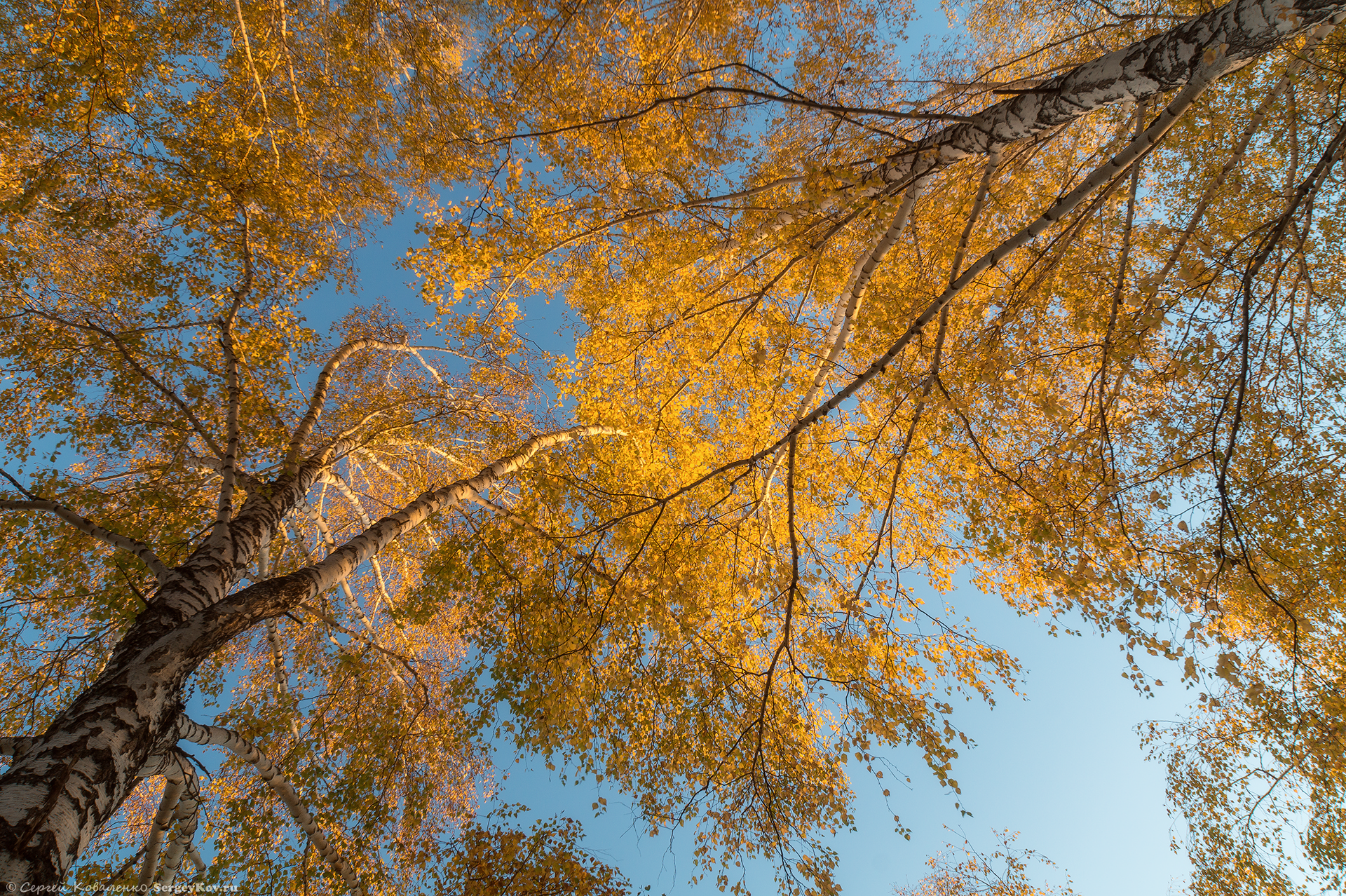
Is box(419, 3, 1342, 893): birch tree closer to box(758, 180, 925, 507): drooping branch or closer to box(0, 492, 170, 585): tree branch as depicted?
box(758, 180, 925, 507): drooping branch

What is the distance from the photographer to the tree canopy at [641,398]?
11.3 ft

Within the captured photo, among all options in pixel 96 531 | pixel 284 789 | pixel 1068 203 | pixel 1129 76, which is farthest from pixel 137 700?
pixel 1129 76

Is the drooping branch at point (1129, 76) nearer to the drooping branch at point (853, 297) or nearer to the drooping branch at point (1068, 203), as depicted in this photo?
the drooping branch at point (1068, 203)

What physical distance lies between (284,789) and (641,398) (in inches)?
203

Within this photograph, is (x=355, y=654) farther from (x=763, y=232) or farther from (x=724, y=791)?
(x=763, y=232)

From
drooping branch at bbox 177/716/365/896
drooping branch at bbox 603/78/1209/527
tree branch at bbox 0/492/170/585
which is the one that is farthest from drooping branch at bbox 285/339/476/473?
drooping branch at bbox 603/78/1209/527

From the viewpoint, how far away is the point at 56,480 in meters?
3.66

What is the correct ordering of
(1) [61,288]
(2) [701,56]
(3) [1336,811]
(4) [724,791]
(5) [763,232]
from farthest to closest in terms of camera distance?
(1) [61,288] → (2) [701,56] → (5) [763,232] → (3) [1336,811] → (4) [724,791]

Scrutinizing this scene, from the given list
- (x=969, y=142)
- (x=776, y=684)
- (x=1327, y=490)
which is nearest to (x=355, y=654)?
(x=776, y=684)

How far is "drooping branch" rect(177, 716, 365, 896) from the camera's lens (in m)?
3.58

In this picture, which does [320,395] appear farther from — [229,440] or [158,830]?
[158,830]

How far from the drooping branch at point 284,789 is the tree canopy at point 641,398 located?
4cm

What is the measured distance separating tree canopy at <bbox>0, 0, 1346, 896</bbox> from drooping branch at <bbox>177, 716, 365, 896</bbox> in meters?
0.04

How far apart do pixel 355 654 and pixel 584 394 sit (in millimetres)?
3589
